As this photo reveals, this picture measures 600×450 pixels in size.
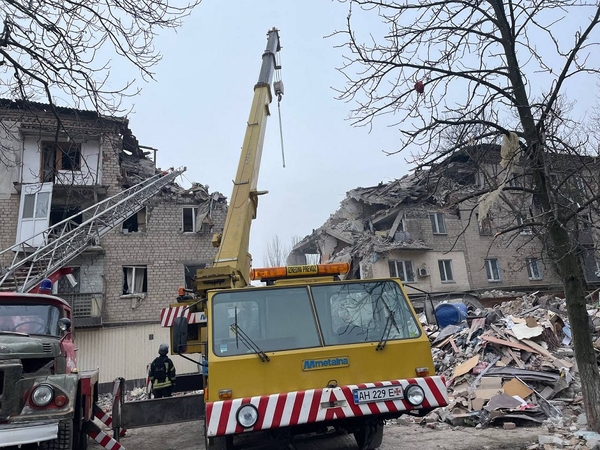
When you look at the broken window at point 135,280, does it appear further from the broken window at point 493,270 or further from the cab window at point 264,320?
the broken window at point 493,270

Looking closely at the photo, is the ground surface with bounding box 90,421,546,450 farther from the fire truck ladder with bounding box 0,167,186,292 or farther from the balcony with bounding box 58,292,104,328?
the balcony with bounding box 58,292,104,328

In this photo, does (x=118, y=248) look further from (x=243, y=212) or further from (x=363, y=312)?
(x=363, y=312)

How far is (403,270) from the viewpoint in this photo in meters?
24.8

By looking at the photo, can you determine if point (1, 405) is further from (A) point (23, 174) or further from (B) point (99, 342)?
(A) point (23, 174)

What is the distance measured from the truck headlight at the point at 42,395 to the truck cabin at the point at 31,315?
1.78 m

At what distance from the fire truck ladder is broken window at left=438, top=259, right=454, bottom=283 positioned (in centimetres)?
1563

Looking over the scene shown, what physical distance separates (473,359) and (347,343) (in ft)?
21.3

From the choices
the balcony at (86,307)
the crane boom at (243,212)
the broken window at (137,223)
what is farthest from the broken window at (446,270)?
the crane boom at (243,212)

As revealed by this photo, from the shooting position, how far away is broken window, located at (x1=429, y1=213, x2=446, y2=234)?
26.4 m

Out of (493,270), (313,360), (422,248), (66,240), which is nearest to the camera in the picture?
(313,360)

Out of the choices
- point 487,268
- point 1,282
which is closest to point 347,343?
point 1,282

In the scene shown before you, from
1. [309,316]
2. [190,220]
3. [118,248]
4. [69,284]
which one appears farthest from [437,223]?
[309,316]

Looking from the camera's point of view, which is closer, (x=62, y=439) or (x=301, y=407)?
(x=62, y=439)

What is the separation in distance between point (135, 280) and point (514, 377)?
56.6 feet
